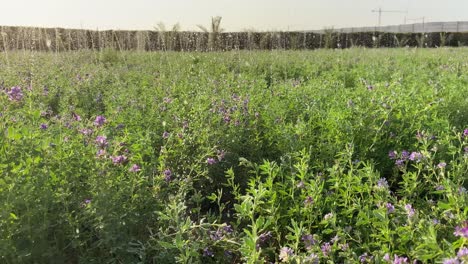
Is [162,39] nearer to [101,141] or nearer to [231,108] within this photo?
[231,108]

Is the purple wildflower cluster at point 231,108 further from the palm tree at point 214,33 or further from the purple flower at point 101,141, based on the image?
the palm tree at point 214,33

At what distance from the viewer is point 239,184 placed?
2.86m

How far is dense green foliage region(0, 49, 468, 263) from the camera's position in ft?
6.00

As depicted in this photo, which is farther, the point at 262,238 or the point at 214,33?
the point at 214,33

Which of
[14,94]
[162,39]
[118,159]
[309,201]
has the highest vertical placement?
[162,39]

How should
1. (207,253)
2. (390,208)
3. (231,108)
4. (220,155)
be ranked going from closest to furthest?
1. (390,208)
2. (207,253)
3. (220,155)
4. (231,108)

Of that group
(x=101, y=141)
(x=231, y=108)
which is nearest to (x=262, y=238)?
(x=101, y=141)

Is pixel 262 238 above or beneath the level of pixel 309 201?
beneath

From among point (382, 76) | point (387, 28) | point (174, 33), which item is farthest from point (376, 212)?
point (387, 28)

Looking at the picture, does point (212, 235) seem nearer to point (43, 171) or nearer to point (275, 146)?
point (43, 171)

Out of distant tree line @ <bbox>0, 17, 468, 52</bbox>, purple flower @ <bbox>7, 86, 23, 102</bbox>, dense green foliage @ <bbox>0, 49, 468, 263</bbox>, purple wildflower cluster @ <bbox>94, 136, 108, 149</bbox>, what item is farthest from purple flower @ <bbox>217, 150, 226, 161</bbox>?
distant tree line @ <bbox>0, 17, 468, 52</bbox>

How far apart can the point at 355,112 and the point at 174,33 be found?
16213 mm

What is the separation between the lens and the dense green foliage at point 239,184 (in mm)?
1830

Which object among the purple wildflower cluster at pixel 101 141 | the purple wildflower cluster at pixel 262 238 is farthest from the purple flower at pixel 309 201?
the purple wildflower cluster at pixel 101 141
